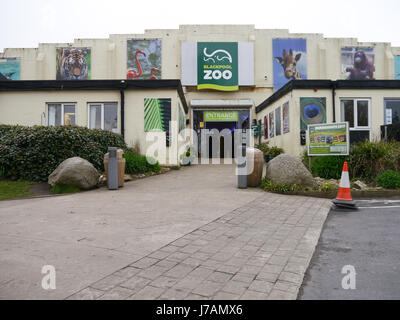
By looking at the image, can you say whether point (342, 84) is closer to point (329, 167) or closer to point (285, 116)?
point (285, 116)

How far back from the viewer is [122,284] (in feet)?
7.82

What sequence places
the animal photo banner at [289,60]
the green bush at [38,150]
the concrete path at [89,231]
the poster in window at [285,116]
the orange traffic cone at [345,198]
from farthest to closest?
the animal photo banner at [289,60] < the poster in window at [285,116] < the green bush at [38,150] < the orange traffic cone at [345,198] < the concrete path at [89,231]

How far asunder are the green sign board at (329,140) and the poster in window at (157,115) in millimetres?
6234

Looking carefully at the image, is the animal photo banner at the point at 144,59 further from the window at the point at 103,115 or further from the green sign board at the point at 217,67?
the window at the point at 103,115

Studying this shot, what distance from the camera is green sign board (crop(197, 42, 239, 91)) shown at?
21.1 metres

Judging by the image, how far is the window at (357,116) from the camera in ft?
43.7

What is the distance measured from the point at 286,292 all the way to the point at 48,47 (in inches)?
1053

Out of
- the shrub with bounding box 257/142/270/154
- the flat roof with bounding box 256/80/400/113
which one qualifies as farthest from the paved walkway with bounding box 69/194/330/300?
the shrub with bounding box 257/142/270/154

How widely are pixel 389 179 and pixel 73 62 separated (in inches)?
922

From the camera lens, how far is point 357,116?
527 inches

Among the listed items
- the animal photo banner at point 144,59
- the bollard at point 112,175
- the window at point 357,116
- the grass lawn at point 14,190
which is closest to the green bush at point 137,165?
the bollard at point 112,175

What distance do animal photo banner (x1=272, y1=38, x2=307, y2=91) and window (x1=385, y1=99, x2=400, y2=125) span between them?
9.71 metres
